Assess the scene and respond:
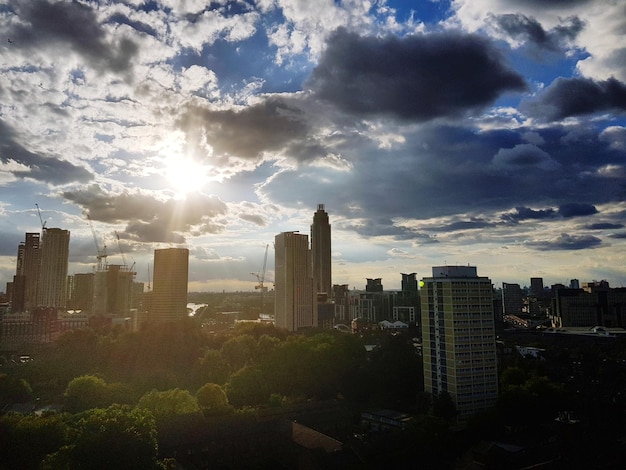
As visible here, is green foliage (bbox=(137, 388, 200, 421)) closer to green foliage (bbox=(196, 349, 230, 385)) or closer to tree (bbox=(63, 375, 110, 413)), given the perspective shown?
tree (bbox=(63, 375, 110, 413))

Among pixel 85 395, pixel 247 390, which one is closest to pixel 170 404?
pixel 247 390

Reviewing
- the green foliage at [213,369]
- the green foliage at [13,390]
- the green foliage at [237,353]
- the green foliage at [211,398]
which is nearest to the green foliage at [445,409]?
the green foliage at [211,398]

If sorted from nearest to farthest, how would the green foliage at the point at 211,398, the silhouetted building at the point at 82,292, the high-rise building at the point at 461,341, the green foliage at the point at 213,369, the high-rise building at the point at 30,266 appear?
the green foliage at the point at 211,398 < the high-rise building at the point at 461,341 < the green foliage at the point at 213,369 < the high-rise building at the point at 30,266 < the silhouetted building at the point at 82,292

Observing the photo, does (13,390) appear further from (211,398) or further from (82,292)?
(82,292)

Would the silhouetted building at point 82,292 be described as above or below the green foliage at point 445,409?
above

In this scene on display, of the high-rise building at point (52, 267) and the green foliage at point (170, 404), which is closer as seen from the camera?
the green foliage at point (170, 404)

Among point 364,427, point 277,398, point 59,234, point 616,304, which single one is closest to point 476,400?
point 364,427

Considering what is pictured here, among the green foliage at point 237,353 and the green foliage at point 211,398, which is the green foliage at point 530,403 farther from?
the green foliage at point 237,353

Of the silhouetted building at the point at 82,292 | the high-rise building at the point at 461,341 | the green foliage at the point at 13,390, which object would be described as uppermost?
the silhouetted building at the point at 82,292
